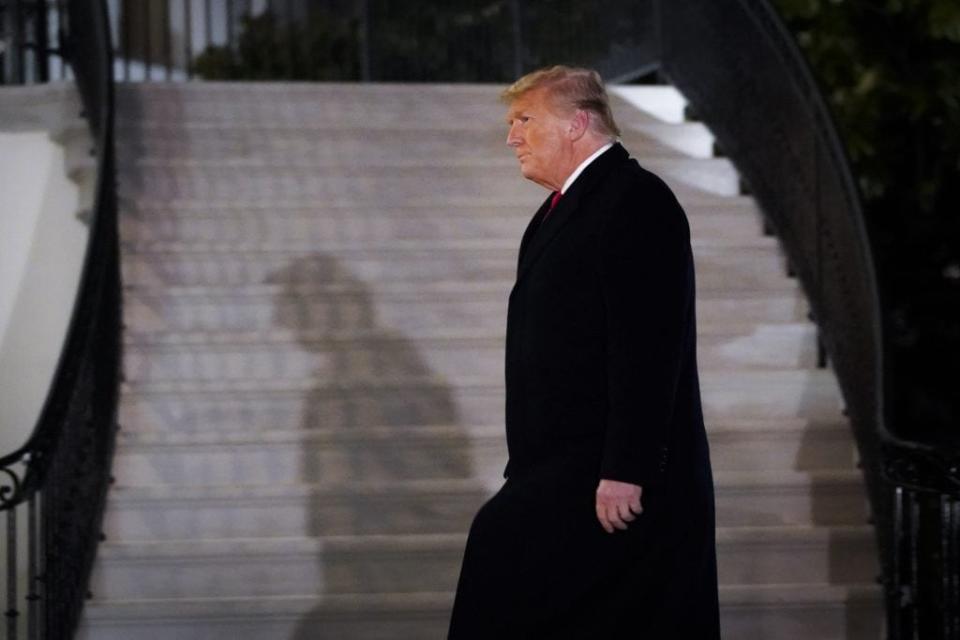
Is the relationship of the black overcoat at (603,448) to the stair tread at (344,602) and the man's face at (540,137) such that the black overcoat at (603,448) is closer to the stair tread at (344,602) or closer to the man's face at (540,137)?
the man's face at (540,137)

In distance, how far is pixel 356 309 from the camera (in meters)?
6.75

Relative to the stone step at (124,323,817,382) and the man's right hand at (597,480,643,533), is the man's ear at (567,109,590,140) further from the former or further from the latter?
the stone step at (124,323,817,382)

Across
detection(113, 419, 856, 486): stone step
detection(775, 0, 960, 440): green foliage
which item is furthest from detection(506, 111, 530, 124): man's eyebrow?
detection(775, 0, 960, 440): green foliage

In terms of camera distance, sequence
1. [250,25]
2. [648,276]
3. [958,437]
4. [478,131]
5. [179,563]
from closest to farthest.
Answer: [648,276] → [179,563] → [958,437] → [478,131] → [250,25]

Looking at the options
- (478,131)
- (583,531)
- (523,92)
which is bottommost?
(583,531)

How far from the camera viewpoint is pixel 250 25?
13.2 meters

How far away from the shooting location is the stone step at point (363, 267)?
6930 mm

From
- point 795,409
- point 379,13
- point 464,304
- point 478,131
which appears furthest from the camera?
point 379,13

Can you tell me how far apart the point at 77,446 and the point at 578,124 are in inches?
109

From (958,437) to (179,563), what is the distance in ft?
13.6

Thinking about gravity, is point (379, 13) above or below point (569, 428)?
above

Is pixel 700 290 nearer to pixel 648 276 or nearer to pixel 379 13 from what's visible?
pixel 648 276

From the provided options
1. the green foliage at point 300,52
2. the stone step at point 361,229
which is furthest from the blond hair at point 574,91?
the green foliage at point 300,52

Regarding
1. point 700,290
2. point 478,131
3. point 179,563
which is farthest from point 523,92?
point 478,131
